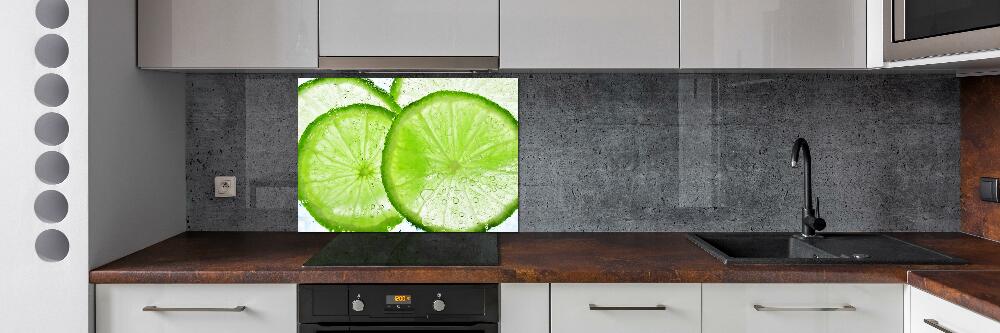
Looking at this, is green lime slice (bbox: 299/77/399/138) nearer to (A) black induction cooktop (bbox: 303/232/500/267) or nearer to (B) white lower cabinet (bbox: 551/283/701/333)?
(A) black induction cooktop (bbox: 303/232/500/267)

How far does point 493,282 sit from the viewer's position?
73.4 inches

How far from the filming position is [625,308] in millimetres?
1863

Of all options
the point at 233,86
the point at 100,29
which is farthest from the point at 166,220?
the point at 100,29

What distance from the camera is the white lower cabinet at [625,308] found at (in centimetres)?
187

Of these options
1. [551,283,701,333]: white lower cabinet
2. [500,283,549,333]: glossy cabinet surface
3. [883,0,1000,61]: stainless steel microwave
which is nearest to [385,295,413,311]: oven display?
[500,283,549,333]: glossy cabinet surface


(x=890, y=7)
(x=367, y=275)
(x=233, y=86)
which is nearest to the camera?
(x=367, y=275)

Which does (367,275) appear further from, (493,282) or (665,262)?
(665,262)

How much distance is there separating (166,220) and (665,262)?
1.56 metres
